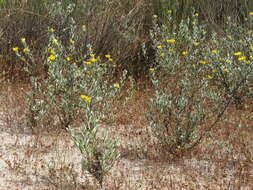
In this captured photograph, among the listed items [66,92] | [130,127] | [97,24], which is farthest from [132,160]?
[97,24]

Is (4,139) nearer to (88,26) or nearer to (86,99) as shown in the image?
(86,99)

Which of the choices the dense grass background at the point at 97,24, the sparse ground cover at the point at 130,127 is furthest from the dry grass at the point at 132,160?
the dense grass background at the point at 97,24

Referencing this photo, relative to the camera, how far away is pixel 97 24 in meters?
6.64

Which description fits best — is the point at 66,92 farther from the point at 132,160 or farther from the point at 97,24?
the point at 97,24

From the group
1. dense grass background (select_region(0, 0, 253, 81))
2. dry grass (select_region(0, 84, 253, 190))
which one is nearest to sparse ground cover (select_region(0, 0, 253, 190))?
dry grass (select_region(0, 84, 253, 190))

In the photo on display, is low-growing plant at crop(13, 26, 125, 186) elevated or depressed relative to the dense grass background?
depressed

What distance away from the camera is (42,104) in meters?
4.70

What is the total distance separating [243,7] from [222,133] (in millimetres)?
2960

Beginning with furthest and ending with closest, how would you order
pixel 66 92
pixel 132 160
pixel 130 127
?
pixel 130 127
pixel 66 92
pixel 132 160

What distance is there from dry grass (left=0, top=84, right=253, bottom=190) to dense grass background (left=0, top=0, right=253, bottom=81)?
5.47 feet

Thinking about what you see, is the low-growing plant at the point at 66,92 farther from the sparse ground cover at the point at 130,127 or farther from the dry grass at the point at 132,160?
the dry grass at the point at 132,160

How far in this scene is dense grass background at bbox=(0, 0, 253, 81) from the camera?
21.3 ft

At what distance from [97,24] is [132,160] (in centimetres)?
299

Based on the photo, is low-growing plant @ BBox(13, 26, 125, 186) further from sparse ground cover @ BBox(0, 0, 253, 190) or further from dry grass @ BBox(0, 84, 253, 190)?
dry grass @ BBox(0, 84, 253, 190)
